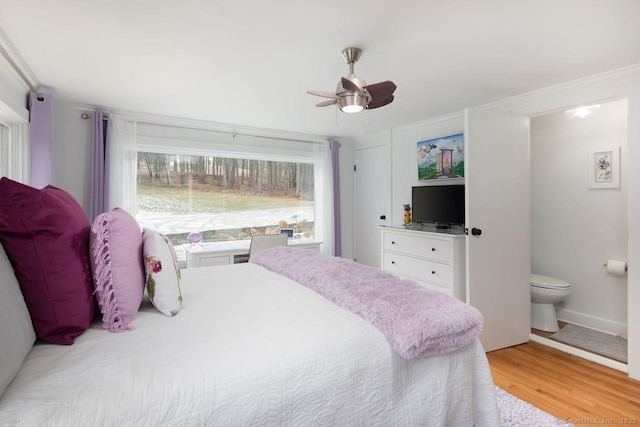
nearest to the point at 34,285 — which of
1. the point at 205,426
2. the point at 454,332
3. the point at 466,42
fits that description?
the point at 205,426

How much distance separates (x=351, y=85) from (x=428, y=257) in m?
2.06

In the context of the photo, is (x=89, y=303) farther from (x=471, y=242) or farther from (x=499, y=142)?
(x=499, y=142)

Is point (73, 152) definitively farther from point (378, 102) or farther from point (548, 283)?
point (548, 283)

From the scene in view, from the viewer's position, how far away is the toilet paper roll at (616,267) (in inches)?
119

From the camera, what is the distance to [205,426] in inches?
32.9

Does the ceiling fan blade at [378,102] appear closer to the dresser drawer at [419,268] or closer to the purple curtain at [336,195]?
the dresser drawer at [419,268]

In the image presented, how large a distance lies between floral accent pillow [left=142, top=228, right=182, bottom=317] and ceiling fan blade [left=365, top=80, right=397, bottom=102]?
154 cm

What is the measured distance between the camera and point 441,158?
3898 mm

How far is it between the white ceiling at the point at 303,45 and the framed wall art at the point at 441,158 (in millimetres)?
618

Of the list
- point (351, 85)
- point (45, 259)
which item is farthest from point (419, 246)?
point (45, 259)

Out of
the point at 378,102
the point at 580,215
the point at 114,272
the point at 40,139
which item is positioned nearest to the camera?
the point at 114,272

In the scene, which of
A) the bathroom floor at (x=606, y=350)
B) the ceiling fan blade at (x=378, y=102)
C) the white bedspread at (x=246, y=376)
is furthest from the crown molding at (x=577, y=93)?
the white bedspread at (x=246, y=376)

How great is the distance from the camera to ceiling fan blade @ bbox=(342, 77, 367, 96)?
1.92 meters

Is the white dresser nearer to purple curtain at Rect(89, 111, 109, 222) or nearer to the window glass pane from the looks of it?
the window glass pane
